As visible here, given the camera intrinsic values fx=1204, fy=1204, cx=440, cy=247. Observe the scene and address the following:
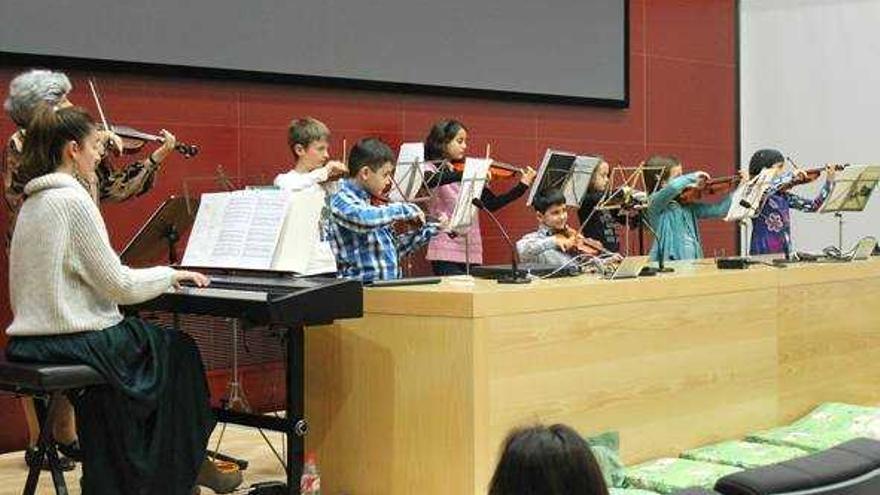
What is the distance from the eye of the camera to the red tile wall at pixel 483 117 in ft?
17.4

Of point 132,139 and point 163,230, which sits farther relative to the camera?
point 132,139

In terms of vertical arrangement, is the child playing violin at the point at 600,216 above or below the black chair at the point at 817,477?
above

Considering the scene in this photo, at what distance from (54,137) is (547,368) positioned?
5.23ft

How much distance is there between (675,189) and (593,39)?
82.7 inches

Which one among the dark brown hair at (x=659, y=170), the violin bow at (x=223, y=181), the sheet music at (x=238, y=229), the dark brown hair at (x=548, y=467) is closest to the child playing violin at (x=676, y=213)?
the dark brown hair at (x=659, y=170)

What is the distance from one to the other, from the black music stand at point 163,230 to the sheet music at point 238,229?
1.01 feet

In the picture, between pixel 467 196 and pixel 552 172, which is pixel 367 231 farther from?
pixel 552 172

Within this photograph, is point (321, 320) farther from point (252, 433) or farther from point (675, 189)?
point (675, 189)

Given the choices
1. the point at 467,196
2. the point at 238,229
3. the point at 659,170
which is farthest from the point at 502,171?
the point at 238,229

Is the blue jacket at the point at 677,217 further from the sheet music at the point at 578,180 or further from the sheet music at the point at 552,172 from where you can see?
the sheet music at the point at 552,172

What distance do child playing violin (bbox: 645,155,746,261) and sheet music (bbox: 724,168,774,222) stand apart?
214 millimetres

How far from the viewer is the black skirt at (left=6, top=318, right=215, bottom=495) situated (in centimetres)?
335

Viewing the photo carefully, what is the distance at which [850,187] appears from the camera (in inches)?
223

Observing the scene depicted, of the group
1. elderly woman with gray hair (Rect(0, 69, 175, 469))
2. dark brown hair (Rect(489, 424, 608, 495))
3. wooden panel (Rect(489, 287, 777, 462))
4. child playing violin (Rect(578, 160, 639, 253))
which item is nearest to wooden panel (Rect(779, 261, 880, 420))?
wooden panel (Rect(489, 287, 777, 462))
